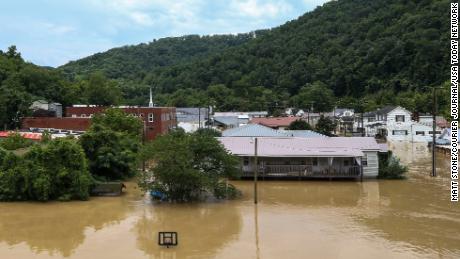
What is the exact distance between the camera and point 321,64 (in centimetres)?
13462

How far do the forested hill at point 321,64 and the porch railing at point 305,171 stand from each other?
55.5m

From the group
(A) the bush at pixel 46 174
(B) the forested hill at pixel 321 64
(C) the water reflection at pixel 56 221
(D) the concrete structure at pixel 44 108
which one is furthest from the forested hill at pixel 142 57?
(C) the water reflection at pixel 56 221

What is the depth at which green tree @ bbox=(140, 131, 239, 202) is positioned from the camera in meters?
25.0

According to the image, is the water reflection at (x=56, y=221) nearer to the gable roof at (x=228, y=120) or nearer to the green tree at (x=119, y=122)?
the green tree at (x=119, y=122)

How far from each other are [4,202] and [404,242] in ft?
62.6

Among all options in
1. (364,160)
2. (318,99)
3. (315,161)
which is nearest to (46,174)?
(315,161)

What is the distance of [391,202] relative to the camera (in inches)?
1025

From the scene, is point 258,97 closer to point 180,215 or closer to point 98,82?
point 98,82

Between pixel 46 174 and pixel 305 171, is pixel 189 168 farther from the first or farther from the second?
pixel 305 171

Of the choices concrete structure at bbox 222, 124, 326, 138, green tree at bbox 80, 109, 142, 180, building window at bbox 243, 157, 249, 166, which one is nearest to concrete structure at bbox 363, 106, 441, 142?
concrete structure at bbox 222, 124, 326, 138

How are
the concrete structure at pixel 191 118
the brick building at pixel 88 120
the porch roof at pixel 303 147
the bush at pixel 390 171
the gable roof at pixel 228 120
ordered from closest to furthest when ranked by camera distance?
the porch roof at pixel 303 147 → the bush at pixel 390 171 → the brick building at pixel 88 120 → the concrete structure at pixel 191 118 → the gable roof at pixel 228 120

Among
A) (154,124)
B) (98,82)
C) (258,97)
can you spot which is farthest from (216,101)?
→ (154,124)

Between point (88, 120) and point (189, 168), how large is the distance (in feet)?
90.6

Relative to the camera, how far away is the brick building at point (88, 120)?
5003 centimetres
